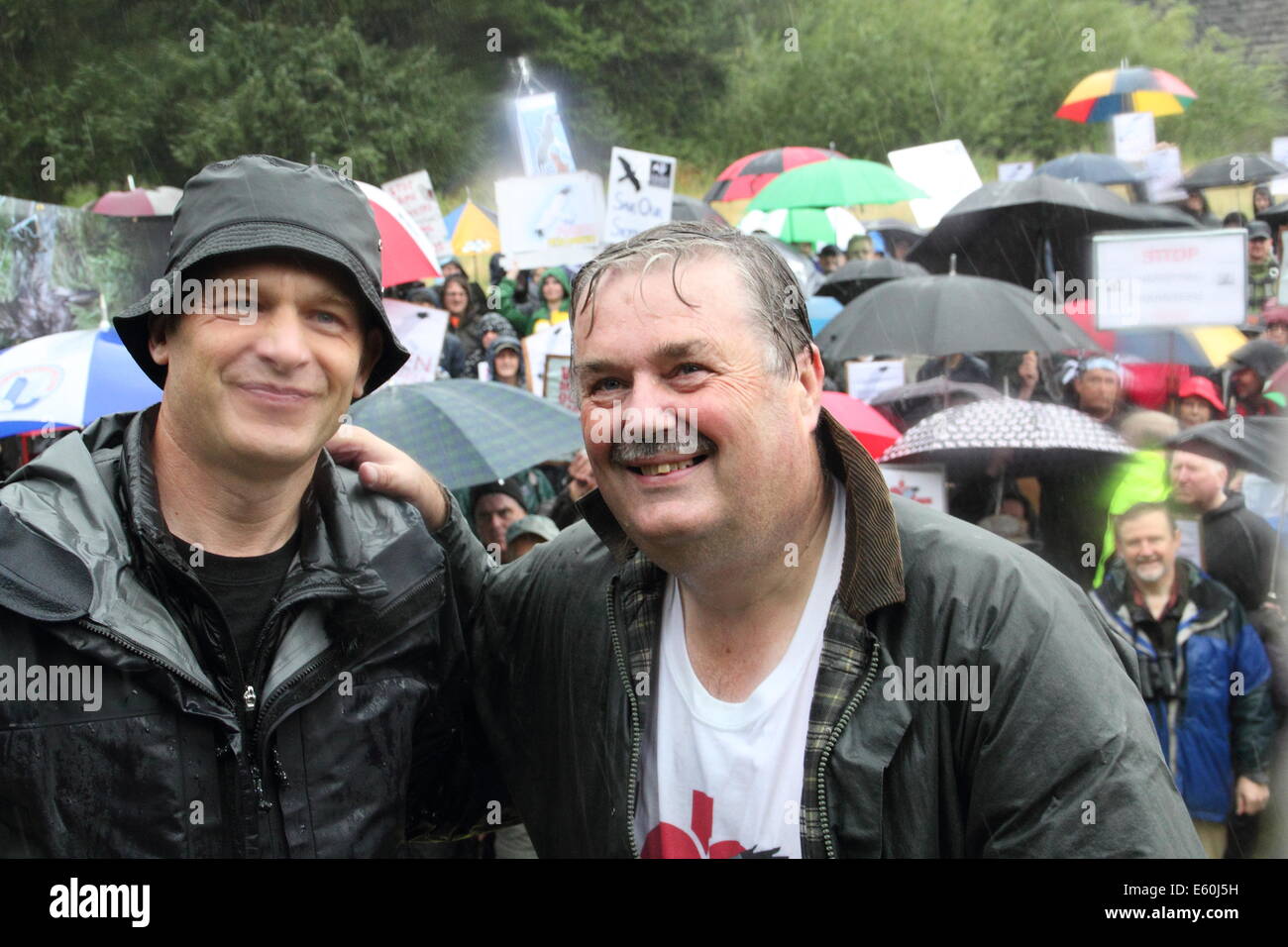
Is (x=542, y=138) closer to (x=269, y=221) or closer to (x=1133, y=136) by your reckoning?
(x=1133, y=136)

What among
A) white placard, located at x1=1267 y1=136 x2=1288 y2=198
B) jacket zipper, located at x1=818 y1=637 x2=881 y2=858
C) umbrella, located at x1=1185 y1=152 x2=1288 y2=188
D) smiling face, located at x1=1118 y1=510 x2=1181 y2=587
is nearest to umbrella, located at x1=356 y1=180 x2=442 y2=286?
smiling face, located at x1=1118 y1=510 x2=1181 y2=587

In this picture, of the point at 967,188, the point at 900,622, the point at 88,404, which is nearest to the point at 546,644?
the point at 900,622

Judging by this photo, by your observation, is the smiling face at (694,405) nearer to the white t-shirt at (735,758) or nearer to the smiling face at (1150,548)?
the white t-shirt at (735,758)

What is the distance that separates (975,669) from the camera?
6.80 ft

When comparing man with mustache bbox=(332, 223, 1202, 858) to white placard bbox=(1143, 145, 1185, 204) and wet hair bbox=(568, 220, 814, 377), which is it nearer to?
wet hair bbox=(568, 220, 814, 377)

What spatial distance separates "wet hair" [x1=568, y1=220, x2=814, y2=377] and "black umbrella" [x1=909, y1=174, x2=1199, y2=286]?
832 centimetres

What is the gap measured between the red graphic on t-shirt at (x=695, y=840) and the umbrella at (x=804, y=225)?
1266cm

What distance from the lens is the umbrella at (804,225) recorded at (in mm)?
14992

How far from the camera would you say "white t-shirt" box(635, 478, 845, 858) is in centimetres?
218

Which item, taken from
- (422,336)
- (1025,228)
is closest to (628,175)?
(422,336)

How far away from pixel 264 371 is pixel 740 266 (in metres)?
0.85

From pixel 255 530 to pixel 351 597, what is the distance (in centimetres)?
22

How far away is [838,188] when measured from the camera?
13.8 m
